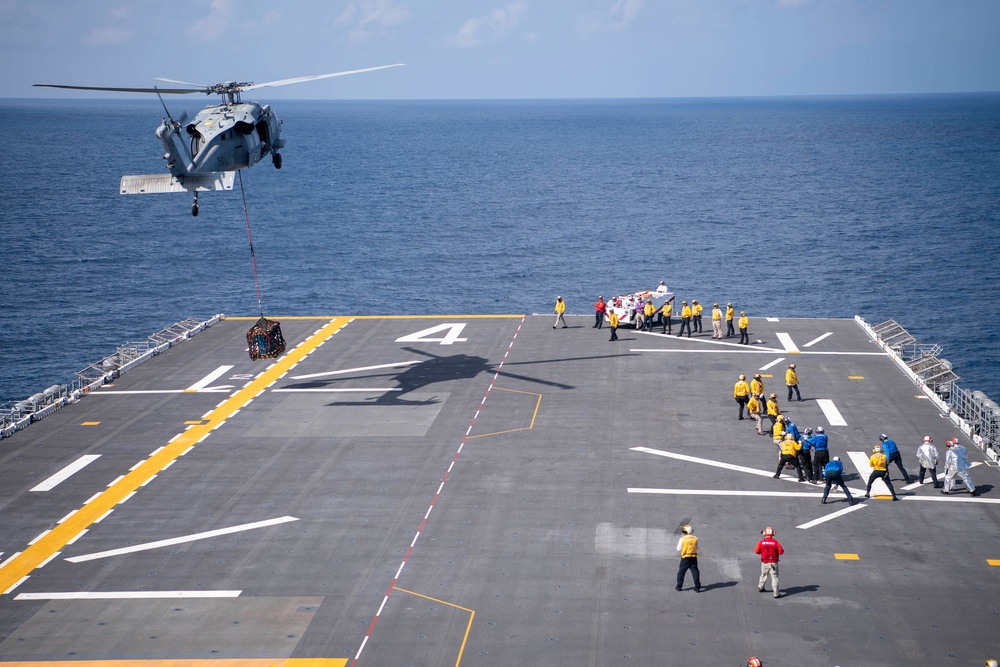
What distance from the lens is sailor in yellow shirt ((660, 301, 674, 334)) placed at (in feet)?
182

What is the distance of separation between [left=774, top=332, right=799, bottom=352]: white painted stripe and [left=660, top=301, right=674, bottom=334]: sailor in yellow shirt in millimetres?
5715

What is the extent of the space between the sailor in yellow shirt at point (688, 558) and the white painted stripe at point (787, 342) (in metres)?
27.3

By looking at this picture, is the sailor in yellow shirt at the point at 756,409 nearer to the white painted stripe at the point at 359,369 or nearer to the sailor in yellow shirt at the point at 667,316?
the sailor in yellow shirt at the point at 667,316

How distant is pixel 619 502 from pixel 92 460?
19.8 m

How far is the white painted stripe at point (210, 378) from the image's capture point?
156 feet

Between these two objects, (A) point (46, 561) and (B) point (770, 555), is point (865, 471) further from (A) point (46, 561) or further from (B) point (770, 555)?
(A) point (46, 561)

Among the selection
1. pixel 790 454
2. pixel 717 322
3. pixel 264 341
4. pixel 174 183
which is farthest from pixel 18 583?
pixel 717 322

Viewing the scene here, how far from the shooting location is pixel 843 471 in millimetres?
35906

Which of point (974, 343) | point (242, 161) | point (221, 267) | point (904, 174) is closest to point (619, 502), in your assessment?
point (242, 161)

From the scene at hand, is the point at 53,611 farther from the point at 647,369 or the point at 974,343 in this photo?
the point at 974,343

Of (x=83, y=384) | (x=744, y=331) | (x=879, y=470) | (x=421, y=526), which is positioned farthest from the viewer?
(x=744, y=331)

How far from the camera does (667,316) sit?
5556 centimetres

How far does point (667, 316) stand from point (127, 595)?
34.5 m

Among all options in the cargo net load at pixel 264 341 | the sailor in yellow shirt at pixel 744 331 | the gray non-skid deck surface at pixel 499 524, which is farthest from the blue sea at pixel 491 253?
the gray non-skid deck surface at pixel 499 524
